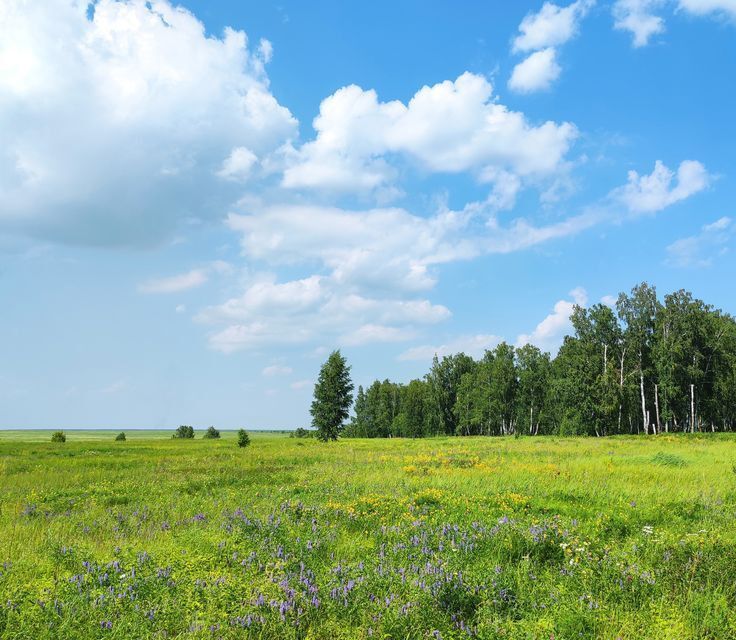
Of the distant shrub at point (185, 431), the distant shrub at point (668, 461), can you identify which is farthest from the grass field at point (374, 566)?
the distant shrub at point (185, 431)

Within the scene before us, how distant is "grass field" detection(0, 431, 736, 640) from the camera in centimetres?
436

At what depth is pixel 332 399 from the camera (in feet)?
189

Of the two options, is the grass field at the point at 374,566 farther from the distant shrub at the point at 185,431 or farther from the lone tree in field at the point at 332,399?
the distant shrub at the point at 185,431

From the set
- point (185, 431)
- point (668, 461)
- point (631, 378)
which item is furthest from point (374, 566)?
point (185, 431)

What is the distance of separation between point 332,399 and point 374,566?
52545 mm

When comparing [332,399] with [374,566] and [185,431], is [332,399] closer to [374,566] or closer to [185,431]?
[185,431]

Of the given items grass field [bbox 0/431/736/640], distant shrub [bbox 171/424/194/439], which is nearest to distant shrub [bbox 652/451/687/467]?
grass field [bbox 0/431/736/640]

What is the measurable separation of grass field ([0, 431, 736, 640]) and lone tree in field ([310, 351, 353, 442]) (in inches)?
1797

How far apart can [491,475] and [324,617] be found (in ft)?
41.1

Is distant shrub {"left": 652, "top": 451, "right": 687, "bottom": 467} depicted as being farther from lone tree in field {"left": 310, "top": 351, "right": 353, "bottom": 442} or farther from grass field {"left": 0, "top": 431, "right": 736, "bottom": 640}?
lone tree in field {"left": 310, "top": 351, "right": 353, "bottom": 442}

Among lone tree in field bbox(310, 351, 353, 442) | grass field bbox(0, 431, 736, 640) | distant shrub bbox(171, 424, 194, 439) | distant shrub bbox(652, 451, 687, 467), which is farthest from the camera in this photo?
distant shrub bbox(171, 424, 194, 439)

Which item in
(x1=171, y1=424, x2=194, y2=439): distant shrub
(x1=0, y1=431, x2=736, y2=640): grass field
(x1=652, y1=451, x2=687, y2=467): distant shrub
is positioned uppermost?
(x1=0, y1=431, x2=736, y2=640): grass field

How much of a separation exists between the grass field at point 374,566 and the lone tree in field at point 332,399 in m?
45.7

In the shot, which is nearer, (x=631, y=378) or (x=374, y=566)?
(x=374, y=566)
